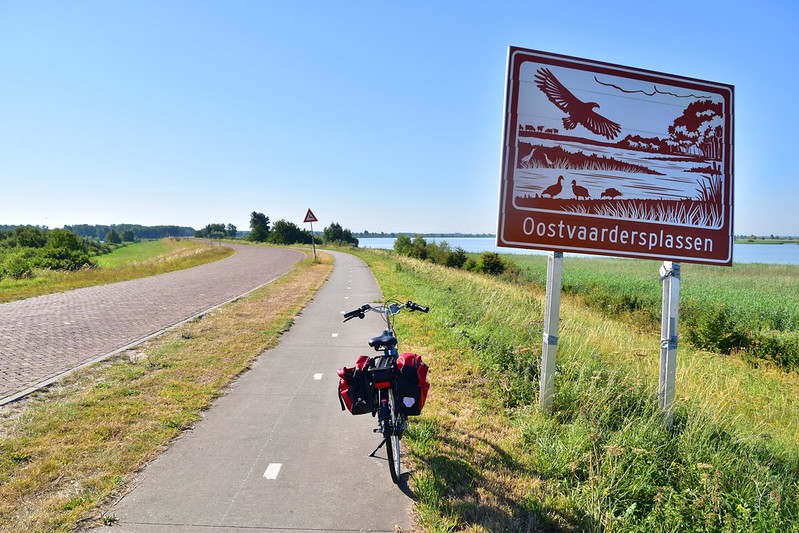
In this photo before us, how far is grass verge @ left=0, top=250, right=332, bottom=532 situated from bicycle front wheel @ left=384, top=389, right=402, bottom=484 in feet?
6.14

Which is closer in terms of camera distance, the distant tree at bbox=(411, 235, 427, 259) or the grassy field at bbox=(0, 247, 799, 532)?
the grassy field at bbox=(0, 247, 799, 532)

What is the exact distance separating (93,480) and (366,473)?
79.9 inches

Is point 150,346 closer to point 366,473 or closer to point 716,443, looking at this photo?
point 366,473

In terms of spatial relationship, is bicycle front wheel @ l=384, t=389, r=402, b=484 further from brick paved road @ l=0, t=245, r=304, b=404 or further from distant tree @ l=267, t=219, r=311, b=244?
distant tree @ l=267, t=219, r=311, b=244

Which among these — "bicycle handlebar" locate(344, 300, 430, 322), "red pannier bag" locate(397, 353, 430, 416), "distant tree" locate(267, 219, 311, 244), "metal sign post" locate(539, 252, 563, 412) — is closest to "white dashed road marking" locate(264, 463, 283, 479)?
"red pannier bag" locate(397, 353, 430, 416)

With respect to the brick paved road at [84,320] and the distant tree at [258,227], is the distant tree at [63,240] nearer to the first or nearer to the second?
the brick paved road at [84,320]

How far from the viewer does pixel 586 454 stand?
3531 mm

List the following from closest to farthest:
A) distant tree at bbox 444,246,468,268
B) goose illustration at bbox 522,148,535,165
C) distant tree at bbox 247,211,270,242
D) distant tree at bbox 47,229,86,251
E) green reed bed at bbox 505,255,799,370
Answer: goose illustration at bbox 522,148,535,165, green reed bed at bbox 505,255,799,370, distant tree at bbox 47,229,86,251, distant tree at bbox 444,246,468,268, distant tree at bbox 247,211,270,242

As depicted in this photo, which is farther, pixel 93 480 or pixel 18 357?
pixel 18 357

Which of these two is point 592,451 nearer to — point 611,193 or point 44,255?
point 611,193

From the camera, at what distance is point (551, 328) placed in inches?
178

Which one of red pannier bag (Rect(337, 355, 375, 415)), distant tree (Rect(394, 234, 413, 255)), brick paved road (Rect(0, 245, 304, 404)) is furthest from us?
distant tree (Rect(394, 234, 413, 255))

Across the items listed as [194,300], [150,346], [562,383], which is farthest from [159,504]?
[194,300]

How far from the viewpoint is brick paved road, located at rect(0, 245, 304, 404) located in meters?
6.62
